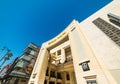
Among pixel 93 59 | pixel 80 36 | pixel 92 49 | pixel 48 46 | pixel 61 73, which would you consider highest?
pixel 48 46

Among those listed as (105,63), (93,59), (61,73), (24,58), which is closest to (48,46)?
(61,73)

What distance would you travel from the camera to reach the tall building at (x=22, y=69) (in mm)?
16494

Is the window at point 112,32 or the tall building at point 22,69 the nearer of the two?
the window at point 112,32

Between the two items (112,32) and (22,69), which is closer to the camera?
(112,32)

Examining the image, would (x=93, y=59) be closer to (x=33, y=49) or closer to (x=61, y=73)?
(x=61, y=73)

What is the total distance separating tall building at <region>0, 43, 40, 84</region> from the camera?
54.1ft

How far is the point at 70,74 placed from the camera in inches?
470

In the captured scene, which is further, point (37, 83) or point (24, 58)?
point (24, 58)

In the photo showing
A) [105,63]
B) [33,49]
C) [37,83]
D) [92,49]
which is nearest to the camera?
[105,63]

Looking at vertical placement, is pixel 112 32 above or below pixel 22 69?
below

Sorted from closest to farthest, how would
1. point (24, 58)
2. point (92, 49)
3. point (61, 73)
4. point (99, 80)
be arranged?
point (99, 80) < point (92, 49) < point (61, 73) < point (24, 58)

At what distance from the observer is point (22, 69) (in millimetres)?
18594

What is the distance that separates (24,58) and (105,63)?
827 inches

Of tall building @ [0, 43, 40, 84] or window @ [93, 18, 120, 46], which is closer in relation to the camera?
window @ [93, 18, 120, 46]
